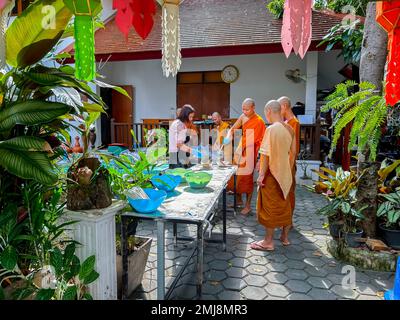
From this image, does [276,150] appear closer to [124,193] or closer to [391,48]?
[124,193]

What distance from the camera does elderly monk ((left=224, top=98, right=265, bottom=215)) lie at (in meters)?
5.34

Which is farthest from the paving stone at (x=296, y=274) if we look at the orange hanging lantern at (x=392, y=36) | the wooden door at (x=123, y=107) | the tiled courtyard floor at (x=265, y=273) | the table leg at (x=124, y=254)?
the wooden door at (x=123, y=107)

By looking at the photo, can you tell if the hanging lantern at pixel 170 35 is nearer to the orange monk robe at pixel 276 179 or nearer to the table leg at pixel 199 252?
the table leg at pixel 199 252

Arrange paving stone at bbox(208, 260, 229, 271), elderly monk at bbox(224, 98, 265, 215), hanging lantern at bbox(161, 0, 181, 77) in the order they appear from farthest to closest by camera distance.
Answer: elderly monk at bbox(224, 98, 265, 215)
paving stone at bbox(208, 260, 229, 271)
hanging lantern at bbox(161, 0, 181, 77)

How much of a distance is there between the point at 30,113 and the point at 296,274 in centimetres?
292

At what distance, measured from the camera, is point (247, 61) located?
33.6ft

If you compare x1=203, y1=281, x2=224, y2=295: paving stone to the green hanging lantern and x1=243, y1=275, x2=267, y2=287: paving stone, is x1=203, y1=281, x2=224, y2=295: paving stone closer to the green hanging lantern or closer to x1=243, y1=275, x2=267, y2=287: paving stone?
x1=243, y1=275, x2=267, y2=287: paving stone

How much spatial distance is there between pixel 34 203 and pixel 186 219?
3.28ft

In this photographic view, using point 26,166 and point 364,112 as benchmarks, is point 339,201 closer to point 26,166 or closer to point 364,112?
point 364,112

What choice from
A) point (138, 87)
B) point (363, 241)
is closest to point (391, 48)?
point (363, 241)

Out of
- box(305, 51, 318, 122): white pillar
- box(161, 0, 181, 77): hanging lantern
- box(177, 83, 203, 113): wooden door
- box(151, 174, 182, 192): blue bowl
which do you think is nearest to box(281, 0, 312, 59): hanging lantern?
box(161, 0, 181, 77): hanging lantern

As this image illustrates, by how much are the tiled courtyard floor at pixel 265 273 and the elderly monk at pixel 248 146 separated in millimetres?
1050

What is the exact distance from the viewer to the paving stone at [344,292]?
2.93 metres

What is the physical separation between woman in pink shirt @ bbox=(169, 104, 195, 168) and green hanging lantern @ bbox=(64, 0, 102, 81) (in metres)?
3.62
